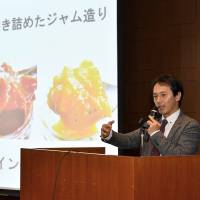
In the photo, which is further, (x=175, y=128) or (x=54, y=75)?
(x=54, y=75)

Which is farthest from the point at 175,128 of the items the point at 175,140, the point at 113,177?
the point at 113,177

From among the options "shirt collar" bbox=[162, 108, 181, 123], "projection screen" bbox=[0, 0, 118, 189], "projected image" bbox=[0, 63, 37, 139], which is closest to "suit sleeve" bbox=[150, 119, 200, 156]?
"shirt collar" bbox=[162, 108, 181, 123]

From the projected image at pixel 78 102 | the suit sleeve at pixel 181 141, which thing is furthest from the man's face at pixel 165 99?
the projected image at pixel 78 102

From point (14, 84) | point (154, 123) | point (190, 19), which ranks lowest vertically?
point (154, 123)

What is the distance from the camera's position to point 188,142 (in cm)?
260

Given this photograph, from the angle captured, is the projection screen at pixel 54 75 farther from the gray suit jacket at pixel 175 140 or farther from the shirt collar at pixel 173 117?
the shirt collar at pixel 173 117

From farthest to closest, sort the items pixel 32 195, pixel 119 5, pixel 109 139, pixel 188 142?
pixel 119 5
pixel 109 139
pixel 188 142
pixel 32 195

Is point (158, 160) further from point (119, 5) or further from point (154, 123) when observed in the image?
point (119, 5)

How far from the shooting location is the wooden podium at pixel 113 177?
6.36 ft

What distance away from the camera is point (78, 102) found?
3680mm

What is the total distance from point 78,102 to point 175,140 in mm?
1171

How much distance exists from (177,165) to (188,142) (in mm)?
565

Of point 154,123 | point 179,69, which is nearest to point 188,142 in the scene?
point 154,123

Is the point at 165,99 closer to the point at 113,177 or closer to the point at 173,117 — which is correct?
the point at 173,117
